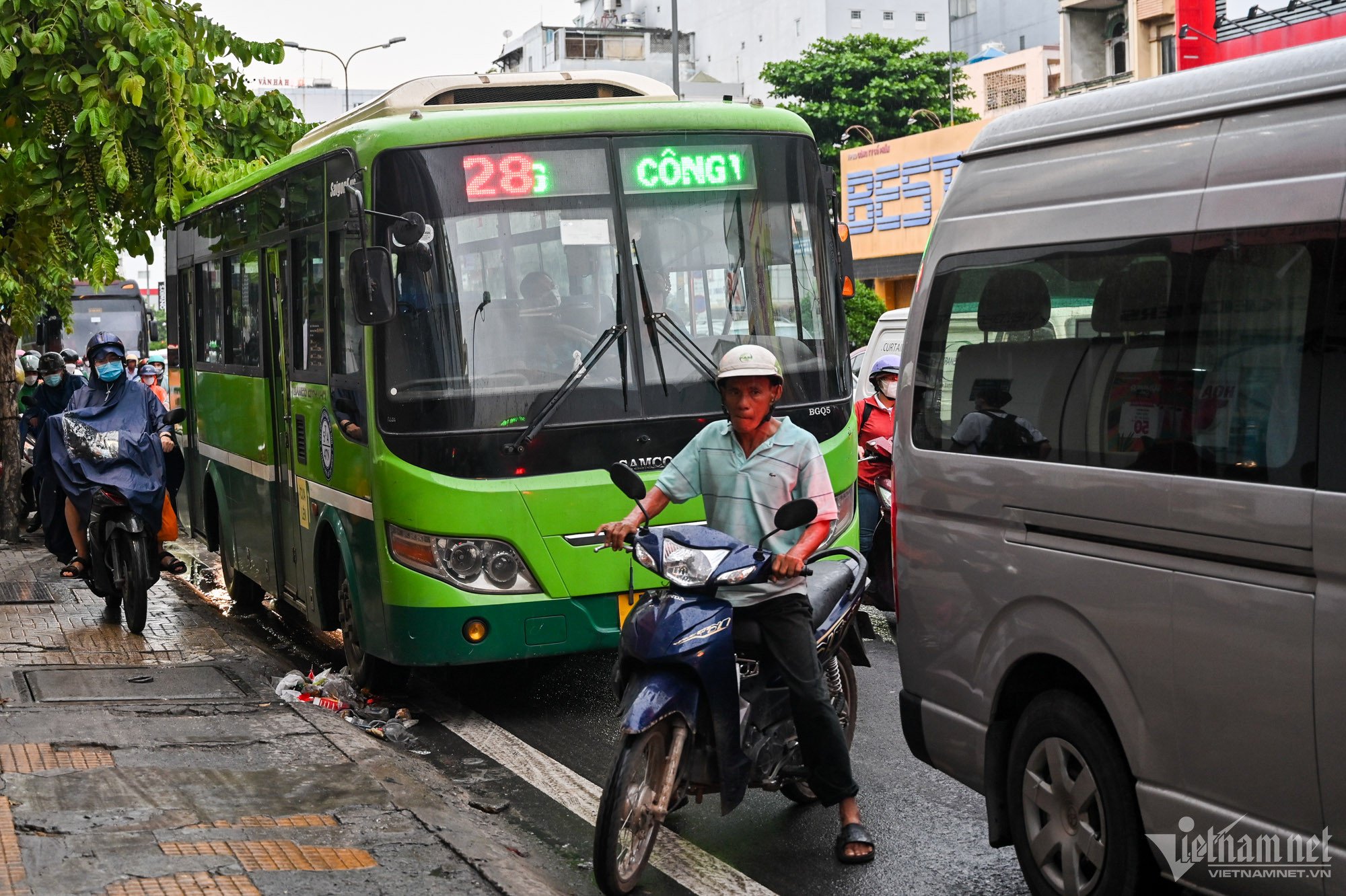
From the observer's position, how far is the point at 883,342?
12.4 m

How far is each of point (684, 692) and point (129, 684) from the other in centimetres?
415

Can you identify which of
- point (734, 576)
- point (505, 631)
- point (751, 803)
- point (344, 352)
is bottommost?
point (751, 803)

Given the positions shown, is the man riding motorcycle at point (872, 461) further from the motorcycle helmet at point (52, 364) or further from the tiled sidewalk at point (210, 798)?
the motorcycle helmet at point (52, 364)

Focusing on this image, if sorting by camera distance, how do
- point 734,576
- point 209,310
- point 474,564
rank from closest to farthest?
point 734,576 → point 474,564 → point 209,310

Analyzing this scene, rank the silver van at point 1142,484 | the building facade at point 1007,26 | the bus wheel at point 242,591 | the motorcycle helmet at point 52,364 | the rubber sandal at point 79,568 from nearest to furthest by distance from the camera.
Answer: the silver van at point 1142,484, the rubber sandal at point 79,568, the bus wheel at point 242,591, the motorcycle helmet at point 52,364, the building facade at point 1007,26

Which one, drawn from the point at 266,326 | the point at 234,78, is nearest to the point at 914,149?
the point at 234,78

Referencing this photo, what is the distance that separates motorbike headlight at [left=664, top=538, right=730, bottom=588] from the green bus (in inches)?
88.6

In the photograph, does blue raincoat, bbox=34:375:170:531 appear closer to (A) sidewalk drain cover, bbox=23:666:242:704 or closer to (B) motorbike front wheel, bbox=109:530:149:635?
(B) motorbike front wheel, bbox=109:530:149:635

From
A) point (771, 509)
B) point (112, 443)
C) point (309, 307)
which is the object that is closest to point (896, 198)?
point (112, 443)

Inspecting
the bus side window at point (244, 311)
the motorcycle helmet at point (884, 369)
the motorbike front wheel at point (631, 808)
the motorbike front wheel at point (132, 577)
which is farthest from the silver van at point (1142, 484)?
the motorbike front wheel at point (132, 577)

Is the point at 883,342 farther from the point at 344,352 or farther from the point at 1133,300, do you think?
the point at 1133,300

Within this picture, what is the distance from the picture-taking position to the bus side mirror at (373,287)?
6.98m

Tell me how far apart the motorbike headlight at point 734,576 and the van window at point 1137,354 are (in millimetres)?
688

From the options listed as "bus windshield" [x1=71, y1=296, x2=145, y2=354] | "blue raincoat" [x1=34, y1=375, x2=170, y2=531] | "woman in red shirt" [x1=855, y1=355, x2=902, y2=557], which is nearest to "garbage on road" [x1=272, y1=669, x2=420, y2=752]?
"blue raincoat" [x1=34, y1=375, x2=170, y2=531]
